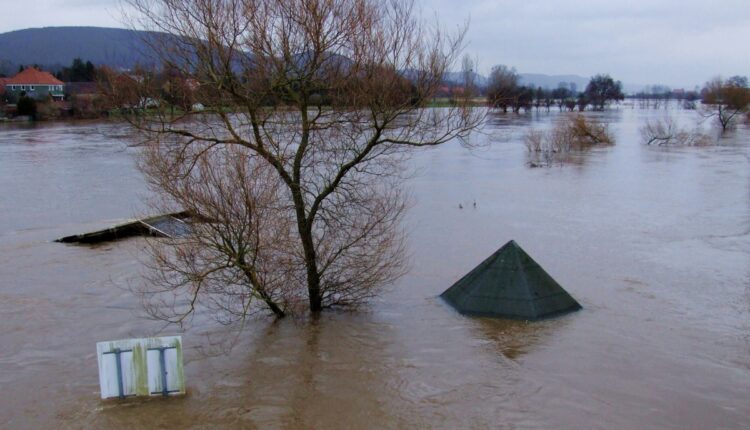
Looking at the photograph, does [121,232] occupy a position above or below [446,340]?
above

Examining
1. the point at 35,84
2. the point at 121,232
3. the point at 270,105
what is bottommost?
the point at 121,232

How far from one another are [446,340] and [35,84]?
93883 mm

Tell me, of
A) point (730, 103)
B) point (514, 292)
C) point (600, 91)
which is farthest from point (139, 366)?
point (600, 91)

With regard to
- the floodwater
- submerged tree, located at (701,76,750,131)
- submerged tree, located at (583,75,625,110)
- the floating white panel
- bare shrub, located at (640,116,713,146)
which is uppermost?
submerged tree, located at (583,75,625,110)

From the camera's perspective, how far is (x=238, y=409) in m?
9.07

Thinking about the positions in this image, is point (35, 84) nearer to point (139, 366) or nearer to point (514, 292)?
point (514, 292)

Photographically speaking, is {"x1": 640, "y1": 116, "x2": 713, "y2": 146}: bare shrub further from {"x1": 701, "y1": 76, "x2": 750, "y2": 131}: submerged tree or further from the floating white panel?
the floating white panel

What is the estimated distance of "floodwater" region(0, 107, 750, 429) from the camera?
29.6ft

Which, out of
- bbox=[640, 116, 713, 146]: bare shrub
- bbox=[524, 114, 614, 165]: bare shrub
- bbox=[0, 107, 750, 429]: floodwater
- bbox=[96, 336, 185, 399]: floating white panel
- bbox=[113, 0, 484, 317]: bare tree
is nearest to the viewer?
bbox=[96, 336, 185, 399]: floating white panel

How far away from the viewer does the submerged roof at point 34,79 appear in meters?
91.0

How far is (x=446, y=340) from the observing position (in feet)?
38.3

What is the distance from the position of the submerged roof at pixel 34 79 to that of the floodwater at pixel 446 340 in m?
77.1

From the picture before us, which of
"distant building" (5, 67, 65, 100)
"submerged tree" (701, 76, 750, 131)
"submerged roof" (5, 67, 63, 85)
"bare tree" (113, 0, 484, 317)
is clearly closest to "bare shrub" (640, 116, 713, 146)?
"submerged tree" (701, 76, 750, 131)

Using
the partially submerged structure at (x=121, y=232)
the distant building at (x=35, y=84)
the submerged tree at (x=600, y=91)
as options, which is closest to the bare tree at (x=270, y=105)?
the partially submerged structure at (x=121, y=232)
